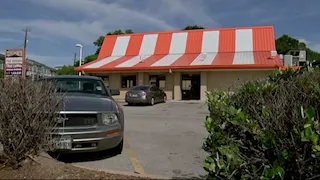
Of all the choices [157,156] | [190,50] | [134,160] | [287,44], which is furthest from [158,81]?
[287,44]

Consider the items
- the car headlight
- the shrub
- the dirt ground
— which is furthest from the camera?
the car headlight

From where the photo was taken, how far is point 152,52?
31.5 meters

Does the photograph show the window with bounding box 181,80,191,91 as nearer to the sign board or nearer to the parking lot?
the sign board

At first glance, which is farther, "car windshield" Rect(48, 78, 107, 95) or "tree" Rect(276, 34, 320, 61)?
"tree" Rect(276, 34, 320, 61)

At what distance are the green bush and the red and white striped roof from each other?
2174 centimetres

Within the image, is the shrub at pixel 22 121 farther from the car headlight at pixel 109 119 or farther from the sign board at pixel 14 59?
the sign board at pixel 14 59

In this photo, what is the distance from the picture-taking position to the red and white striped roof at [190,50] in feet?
86.2

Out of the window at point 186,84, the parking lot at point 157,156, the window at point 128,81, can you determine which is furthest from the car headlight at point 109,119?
the window at point 128,81

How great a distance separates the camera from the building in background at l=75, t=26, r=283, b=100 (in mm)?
26031

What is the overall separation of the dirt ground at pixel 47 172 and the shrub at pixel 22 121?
13 cm

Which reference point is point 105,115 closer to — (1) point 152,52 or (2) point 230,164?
(2) point 230,164

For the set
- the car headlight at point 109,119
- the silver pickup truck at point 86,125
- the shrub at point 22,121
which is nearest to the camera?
the shrub at point 22,121

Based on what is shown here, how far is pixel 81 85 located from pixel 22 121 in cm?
302

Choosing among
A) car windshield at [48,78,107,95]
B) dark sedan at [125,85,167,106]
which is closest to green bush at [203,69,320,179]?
car windshield at [48,78,107,95]
